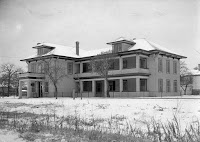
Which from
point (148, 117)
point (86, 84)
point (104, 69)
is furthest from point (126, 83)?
point (148, 117)

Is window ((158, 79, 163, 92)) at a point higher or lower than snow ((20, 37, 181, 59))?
lower

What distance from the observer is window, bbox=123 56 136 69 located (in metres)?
33.1

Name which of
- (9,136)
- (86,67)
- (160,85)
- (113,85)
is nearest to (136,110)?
(9,136)

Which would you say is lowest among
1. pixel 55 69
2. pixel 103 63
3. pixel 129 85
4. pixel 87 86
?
pixel 87 86

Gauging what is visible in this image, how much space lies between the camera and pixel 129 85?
3381cm

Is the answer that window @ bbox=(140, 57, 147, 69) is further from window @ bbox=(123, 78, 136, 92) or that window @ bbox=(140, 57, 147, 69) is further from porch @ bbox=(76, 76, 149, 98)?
window @ bbox=(123, 78, 136, 92)

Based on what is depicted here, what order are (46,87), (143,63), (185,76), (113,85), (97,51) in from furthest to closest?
(185,76) < (97,51) < (46,87) < (113,85) < (143,63)

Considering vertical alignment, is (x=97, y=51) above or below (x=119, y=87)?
above

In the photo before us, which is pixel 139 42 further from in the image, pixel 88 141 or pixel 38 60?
pixel 88 141

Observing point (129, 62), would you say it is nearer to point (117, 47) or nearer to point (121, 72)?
point (121, 72)

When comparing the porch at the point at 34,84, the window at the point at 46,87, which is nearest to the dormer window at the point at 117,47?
the window at the point at 46,87

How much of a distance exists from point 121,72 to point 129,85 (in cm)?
212

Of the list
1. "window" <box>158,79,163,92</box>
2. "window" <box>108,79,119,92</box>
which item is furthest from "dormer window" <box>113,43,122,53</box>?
"window" <box>158,79,163,92</box>

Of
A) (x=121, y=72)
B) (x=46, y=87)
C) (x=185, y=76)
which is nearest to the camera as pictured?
(x=121, y=72)
